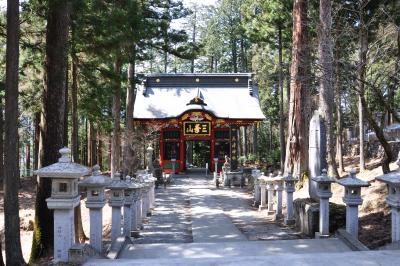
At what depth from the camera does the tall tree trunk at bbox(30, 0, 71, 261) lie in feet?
28.3

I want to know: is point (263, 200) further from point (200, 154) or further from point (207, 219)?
point (200, 154)

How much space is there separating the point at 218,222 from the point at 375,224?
395 centimetres

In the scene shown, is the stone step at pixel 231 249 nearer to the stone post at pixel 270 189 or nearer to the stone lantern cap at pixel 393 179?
the stone lantern cap at pixel 393 179

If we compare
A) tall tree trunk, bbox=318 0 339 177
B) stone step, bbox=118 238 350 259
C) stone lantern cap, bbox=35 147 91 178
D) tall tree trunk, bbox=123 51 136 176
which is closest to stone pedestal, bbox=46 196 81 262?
stone lantern cap, bbox=35 147 91 178

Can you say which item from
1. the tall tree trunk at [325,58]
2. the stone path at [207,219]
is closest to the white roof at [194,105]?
the stone path at [207,219]

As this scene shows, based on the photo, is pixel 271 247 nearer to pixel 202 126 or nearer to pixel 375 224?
pixel 375 224

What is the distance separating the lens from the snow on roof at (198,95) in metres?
27.9

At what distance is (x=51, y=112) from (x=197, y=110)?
18.4 m

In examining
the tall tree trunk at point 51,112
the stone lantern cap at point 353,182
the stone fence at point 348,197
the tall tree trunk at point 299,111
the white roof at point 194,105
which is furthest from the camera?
the white roof at point 194,105

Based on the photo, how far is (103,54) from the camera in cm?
1235

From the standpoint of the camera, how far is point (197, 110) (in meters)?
26.9

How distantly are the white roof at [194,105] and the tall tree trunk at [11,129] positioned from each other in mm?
19948

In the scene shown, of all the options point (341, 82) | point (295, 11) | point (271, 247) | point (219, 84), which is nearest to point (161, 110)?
point (219, 84)

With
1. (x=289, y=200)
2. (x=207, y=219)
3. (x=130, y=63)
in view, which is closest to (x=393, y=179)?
(x=289, y=200)
